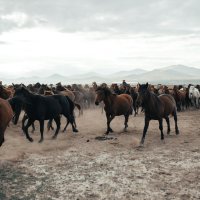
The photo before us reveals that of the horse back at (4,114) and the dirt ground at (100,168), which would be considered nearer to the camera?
the dirt ground at (100,168)

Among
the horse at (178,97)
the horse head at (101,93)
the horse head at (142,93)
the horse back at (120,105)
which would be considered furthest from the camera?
the horse at (178,97)

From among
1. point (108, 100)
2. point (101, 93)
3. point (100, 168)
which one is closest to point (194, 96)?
point (108, 100)

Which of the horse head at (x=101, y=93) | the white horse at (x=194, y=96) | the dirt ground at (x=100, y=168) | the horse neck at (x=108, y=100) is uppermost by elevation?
the horse head at (x=101, y=93)

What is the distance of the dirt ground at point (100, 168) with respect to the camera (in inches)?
279

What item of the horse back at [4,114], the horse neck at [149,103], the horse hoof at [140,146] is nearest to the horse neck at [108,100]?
the horse neck at [149,103]

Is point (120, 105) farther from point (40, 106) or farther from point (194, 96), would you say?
point (194, 96)

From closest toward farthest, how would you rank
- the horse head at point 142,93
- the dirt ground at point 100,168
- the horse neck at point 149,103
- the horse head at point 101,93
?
the dirt ground at point 100,168 → the horse head at point 142,93 → the horse neck at point 149,103 → the horse head at point 101,93

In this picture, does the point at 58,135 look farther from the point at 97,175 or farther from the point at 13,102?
the point at 97,175

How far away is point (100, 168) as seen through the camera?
8.88m

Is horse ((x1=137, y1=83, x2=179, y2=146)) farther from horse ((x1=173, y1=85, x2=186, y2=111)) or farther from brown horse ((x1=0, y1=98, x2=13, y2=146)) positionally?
horse ((x1=173, y1=85, x2=186, y2=111))

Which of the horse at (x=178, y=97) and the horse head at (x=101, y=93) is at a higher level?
the horse head at (x=101, y=93)

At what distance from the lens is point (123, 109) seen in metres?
15.7

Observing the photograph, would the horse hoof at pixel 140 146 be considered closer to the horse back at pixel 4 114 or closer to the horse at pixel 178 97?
the horse back at pixel 4 114

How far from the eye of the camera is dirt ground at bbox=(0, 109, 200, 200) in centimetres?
708
